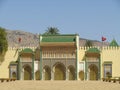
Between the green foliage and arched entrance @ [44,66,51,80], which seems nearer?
arched entrance @ [44,66,51,80]

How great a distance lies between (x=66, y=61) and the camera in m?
55.6

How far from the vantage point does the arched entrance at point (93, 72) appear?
5559 cm

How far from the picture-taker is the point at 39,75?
56.8m

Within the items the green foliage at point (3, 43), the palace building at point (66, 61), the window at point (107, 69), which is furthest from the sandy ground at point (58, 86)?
the green foliage at point (3, 43)

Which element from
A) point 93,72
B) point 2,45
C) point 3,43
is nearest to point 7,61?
point 2,45

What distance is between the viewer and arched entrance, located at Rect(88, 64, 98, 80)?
55594mm

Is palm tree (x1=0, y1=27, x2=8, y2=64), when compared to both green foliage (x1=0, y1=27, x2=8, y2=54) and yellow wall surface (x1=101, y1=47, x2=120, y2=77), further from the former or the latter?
yellow wall surface (x1=101, y1=47, x2=120, y2=77)

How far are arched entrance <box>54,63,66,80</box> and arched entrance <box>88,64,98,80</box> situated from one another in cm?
355

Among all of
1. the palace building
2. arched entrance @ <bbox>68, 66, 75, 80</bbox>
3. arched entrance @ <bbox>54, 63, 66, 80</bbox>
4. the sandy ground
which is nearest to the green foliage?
the palace building

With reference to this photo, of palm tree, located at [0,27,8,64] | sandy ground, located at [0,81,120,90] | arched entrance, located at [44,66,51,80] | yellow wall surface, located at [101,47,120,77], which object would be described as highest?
palm tree, located at [0,27,8,64]

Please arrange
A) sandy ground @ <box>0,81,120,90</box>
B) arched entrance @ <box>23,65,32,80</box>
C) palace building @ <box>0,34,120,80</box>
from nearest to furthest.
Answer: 1. sandy ground @ <box>0,81,120,90</box>
2. palace building @ <box>0,34,120,80</box>
3. arched entrance @ <box>23,65,32,80</box>

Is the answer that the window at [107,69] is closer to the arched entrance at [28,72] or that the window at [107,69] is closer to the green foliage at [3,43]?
the arched entrance at [28,72]

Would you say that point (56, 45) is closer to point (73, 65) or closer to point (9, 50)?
point (73, 65)

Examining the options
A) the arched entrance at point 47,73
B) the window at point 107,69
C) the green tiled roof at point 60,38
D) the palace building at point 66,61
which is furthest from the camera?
the arched entrance at point 47,73
